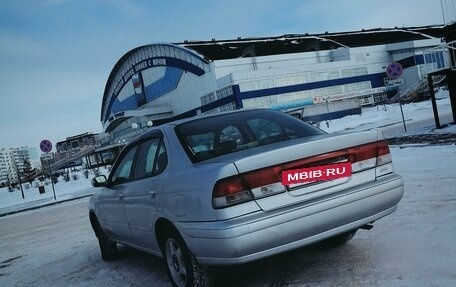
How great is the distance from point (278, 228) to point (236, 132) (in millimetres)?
1327

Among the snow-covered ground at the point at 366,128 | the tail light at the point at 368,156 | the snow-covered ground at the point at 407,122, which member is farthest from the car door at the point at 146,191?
the snow-covered ground at the point at 407,122

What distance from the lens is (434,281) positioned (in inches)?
124

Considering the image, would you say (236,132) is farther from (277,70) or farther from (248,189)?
(277,70)

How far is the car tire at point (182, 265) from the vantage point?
350cm

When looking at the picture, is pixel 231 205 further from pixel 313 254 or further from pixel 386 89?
pixel 386 89

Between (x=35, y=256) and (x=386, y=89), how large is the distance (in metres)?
73.4

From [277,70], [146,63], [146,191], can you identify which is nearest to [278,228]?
[146,191]

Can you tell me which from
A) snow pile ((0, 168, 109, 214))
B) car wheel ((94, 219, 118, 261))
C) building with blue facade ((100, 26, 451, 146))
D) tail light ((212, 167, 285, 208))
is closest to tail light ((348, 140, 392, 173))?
tail light ((212, 167, 285, 208))

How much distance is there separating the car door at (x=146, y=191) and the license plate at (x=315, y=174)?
4.11ft

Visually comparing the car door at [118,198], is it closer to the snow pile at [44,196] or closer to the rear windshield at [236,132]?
the rear windshield at [236,132]

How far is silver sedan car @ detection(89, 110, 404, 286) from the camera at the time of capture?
3.12 metres

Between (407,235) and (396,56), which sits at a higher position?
(396,56)

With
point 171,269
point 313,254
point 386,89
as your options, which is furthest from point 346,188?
point 386,89

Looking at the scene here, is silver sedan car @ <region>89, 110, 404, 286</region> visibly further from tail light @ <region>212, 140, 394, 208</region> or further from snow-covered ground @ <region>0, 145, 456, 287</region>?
snow-covered ground @ <region>0, 145, 456, 287</region>
